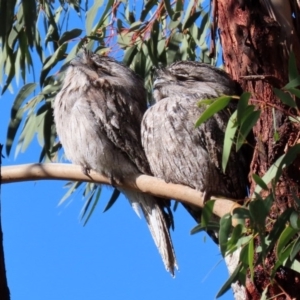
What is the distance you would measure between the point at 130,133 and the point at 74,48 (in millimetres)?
931

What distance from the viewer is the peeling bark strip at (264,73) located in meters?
2.71

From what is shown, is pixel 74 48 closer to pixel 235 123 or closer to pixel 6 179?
pixel 6 179

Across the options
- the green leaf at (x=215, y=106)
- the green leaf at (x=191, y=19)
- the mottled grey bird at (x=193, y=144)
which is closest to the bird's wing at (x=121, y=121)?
the mottled grey bird at (x=193, y=144)

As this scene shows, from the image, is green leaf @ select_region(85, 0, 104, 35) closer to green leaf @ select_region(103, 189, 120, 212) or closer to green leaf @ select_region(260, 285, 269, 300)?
green leaf @ select_region(103, 189, 120, 212)

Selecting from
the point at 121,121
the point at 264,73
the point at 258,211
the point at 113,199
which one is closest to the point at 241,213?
the point at 258,211

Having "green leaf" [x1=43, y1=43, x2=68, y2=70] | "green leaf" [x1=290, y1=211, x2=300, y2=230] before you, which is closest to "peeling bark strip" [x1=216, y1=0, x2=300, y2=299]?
"green leaf" [x1=290, y1=211, x2=300, y2=230]

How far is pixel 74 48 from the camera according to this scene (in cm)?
425

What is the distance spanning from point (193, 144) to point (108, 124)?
1.40 ft

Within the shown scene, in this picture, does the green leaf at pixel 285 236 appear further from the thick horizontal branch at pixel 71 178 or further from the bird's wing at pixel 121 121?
the bird's wing at pixel 121 121

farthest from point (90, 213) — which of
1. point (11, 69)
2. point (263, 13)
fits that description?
point (263, 13)

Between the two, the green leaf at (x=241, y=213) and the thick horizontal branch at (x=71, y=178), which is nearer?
the green leaf at (x=241, y=213)

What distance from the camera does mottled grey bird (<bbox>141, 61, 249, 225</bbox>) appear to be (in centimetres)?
320

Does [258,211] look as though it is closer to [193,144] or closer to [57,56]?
[193,144]

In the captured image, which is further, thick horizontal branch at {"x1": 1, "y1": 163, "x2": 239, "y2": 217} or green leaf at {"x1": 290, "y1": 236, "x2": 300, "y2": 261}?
thick horizontal branch at {"x1": 1, "y1": 163, "x2": 239, "y2": 217}
